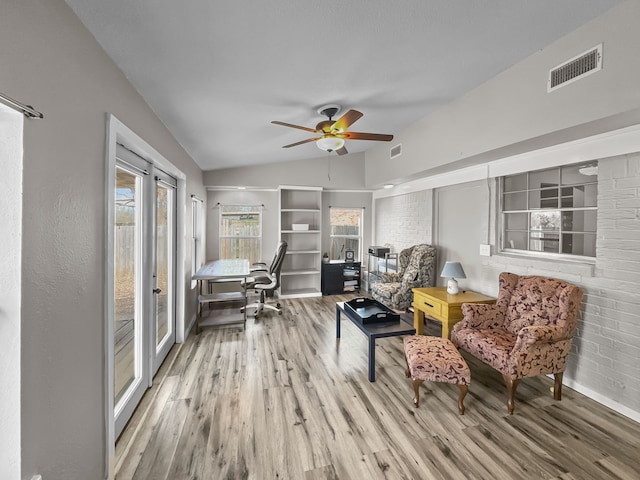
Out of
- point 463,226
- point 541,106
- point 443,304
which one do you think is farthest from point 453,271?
point 541,106

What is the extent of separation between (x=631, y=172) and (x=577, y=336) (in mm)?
1449

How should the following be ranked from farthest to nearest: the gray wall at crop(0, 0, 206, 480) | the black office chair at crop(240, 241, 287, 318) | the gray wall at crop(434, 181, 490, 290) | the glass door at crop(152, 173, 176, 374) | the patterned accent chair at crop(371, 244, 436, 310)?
the black office chair at crop(240, 241, 287, 318) → the patterned accent chair at crop(371, 244, 436, 310) → the gray wall at crop(434, 181, 490, 290) → the glass door at crop(152, 173, 176, 374) → the gray wall at crop(0, 0, 206, 480)

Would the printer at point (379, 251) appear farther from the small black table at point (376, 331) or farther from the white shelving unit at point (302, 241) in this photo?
the small black table at point (376, 331)

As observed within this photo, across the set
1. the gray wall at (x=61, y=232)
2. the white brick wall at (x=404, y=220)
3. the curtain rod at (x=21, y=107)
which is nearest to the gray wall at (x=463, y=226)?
the white brick wall at (x=404, y=220)

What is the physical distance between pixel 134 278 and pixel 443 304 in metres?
3.04

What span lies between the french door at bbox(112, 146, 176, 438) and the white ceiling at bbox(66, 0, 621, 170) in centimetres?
61

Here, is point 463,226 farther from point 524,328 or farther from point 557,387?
point 557,387

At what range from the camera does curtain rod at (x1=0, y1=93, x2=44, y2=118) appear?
847 millimetres

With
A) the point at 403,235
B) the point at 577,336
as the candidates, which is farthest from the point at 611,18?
the point at 403,235

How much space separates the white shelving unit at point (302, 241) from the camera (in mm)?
5812

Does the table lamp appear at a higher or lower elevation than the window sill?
lower

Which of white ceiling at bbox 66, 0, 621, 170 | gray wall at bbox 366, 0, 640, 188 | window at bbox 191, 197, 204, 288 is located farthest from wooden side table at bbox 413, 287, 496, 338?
window at bbox 191, 197, 204, 288

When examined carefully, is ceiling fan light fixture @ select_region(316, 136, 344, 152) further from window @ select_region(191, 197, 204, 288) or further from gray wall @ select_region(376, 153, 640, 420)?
window @ select_region(191, 197, 204, 288)

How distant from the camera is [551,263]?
9.07 ft
